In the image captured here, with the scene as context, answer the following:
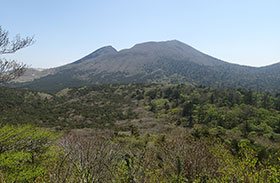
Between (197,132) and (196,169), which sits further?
(197,132)

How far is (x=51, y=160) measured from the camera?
11.2 m

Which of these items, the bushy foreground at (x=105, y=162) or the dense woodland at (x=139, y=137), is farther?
the dense woodland at (x=139, y=137)

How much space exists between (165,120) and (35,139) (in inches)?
1443

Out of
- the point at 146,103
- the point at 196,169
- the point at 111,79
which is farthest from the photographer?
the point at 111,79

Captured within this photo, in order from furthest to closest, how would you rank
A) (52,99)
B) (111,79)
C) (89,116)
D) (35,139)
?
(111,79)
(52,99)
(89,116)
(35,139)

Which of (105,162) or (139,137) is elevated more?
(105,162)

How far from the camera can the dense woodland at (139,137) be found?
26.5 feet

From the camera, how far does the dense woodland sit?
318 inches

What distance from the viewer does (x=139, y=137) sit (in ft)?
85.3

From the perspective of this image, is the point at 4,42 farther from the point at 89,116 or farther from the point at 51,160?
the point at 89,116

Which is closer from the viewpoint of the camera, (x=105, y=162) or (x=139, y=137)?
(x=105, y=162)

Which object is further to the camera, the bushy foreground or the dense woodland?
the dense woodland

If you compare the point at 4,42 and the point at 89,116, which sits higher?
the point at 4,42

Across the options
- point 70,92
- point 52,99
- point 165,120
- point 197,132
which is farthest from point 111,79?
point 197,132
